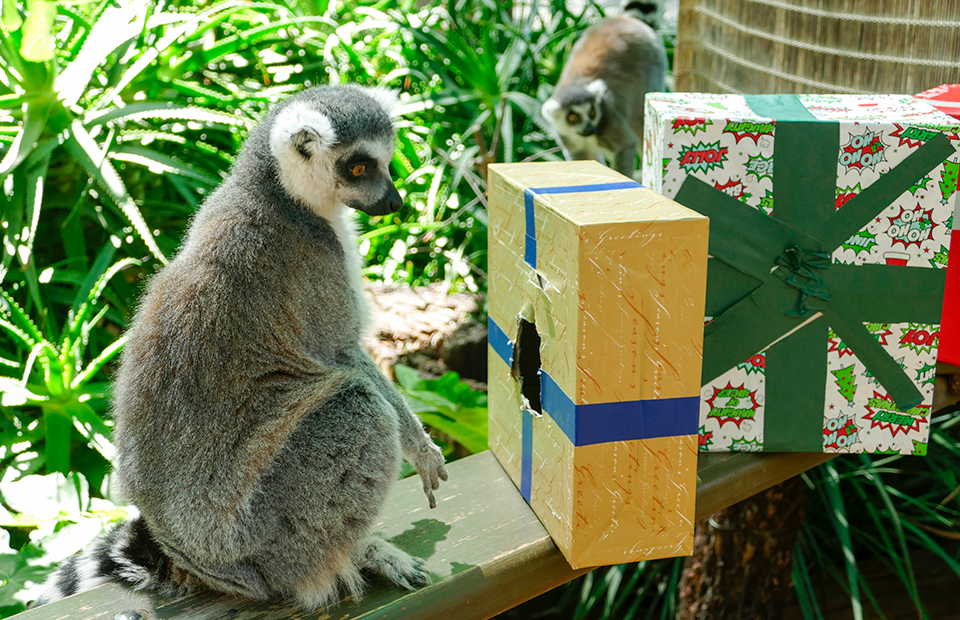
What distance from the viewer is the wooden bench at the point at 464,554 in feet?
4.26

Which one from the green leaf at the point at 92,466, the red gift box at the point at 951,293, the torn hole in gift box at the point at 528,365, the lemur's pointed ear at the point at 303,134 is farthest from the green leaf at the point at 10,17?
the red gift box at the point at 951,293

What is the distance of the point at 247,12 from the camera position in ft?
11.0

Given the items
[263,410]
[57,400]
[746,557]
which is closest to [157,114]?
[57,400]

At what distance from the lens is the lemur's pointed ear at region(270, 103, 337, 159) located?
1373 mm

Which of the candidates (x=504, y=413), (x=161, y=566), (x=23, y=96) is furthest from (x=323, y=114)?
(x=23, y=96)

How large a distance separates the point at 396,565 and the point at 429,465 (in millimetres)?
199

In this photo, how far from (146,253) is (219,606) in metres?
1.79

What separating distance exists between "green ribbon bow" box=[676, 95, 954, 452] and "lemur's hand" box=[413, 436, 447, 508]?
0.60 meters

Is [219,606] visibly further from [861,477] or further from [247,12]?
[247,12]

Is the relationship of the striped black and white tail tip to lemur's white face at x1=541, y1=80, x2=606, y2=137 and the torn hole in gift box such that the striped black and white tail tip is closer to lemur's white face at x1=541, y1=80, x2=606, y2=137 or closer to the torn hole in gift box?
lemur's white face at x1=541, y1=80, x2=606, y2=137

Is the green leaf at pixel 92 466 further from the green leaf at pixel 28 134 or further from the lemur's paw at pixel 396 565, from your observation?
the lemur's paw at pixel 396 565

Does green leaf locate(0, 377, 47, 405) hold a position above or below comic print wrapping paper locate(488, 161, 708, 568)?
below

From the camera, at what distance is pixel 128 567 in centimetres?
136

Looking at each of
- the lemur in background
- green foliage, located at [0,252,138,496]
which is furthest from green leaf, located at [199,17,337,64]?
the lemur in background
